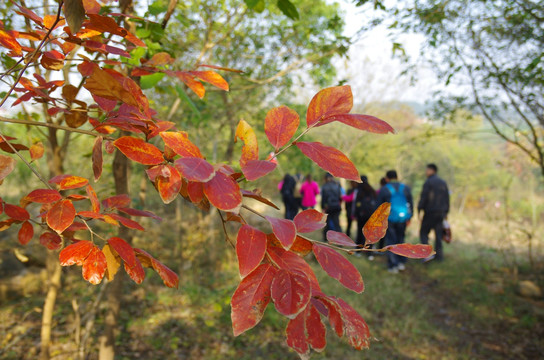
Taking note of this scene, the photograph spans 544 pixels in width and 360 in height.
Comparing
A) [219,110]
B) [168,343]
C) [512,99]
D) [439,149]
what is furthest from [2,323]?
[439,149]

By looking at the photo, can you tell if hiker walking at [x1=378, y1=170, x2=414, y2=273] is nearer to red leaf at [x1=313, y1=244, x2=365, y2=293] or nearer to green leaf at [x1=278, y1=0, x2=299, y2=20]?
green leaf at [x1=278, y1=0, x2=299, y2=20]

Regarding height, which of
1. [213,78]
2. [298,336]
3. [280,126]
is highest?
[213,78]

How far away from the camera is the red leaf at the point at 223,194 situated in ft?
1.59

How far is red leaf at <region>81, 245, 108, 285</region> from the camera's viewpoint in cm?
68

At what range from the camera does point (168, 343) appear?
4.05m

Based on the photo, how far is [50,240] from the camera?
0.91m

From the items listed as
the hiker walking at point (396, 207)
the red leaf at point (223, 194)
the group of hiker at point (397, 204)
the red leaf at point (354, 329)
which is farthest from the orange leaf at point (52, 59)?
the hiker walking at point (396, 207)

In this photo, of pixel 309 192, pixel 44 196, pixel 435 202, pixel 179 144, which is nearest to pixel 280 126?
pixel 179 144

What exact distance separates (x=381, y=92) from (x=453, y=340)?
695 inches

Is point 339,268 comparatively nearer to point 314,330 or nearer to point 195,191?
point 314,330

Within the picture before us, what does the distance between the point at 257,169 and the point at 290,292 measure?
180 millimetres

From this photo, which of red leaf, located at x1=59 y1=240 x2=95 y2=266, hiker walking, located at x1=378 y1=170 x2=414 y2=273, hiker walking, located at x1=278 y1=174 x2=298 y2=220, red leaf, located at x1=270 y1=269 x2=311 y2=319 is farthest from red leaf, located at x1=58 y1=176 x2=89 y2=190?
hiker walking, located at x1=278 y1=174 x2=298 y2=220

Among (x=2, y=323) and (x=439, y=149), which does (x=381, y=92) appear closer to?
(x=439, y=149)

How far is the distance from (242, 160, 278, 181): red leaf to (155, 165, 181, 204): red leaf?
0.12m
